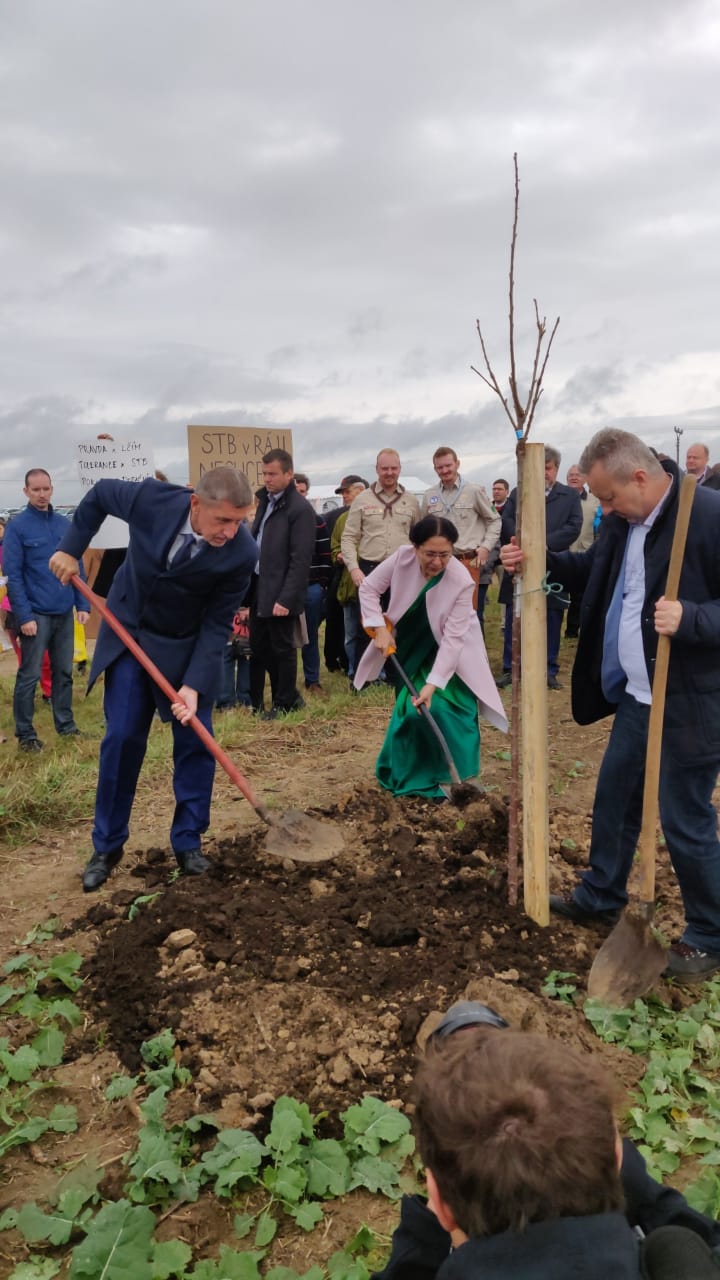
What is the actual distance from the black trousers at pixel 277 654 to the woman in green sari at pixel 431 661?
205 cm

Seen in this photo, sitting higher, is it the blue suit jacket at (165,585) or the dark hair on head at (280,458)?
the dark hair on head at (280,458)

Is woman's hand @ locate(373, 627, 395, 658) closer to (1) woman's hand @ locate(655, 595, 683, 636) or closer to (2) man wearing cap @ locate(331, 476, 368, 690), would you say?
(1) woman's hand @ locate(655, 595, 683, 636)

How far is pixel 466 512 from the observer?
8078mm

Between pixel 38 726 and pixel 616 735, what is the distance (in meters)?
6.07

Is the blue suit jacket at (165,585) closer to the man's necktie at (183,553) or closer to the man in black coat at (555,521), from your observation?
the man's necktie at (183,553)

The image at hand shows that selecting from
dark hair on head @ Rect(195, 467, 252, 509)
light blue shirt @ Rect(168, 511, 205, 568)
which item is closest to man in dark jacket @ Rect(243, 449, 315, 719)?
light blue shirt @ Rect(168, 511, 205, 568)

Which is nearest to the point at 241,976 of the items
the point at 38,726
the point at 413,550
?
the point at 413,550

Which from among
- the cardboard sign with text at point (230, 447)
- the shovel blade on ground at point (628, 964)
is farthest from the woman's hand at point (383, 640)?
the cardboard sign with text at point (230, 447)

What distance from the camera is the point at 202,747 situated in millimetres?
4262

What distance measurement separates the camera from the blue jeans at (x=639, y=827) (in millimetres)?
3176

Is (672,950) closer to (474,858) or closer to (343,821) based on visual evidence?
(474,858)

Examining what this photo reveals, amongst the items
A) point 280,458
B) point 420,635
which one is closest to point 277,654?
point 280,458

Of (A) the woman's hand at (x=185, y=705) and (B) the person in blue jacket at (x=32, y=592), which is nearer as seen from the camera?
(A) the woman's hand at (x=185, y=705)

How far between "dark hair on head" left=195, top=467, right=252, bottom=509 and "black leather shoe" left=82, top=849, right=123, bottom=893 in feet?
6.07
